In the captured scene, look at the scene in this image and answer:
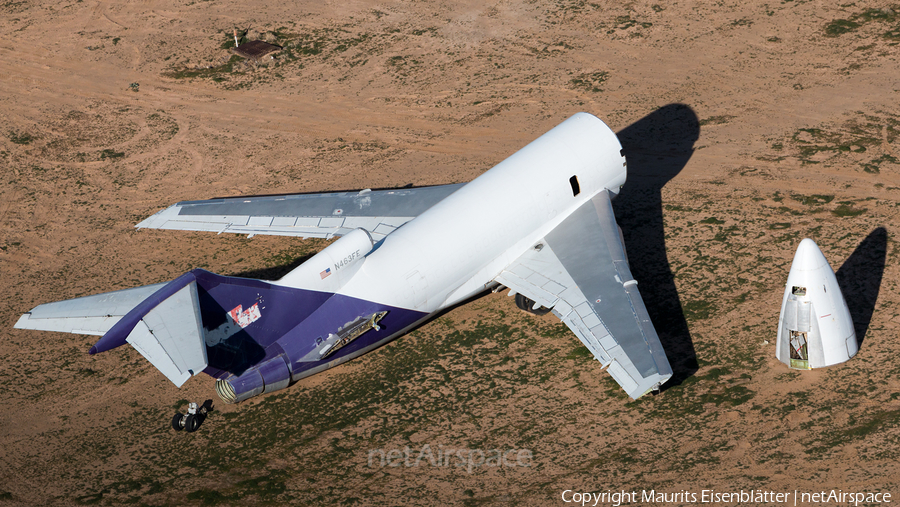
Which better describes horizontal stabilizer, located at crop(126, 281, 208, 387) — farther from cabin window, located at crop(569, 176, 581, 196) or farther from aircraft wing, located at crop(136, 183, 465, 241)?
cabin window, located at crop(569, 176, 581, 196)

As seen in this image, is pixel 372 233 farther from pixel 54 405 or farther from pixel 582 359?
pixel 54 405

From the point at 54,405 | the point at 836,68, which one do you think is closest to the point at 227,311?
the point at 54,405

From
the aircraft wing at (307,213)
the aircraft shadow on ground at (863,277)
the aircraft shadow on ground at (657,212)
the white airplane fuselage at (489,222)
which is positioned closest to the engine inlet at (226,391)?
the white airplane fuselage at (489,222)

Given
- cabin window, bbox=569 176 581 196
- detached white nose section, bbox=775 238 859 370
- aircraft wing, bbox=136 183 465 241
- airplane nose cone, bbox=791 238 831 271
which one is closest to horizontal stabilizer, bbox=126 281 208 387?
aircraft wing, bbox=136 183 465 241

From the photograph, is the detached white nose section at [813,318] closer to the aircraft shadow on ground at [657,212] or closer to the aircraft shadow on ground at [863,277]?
the aircraft shadow on ground at [863,277]

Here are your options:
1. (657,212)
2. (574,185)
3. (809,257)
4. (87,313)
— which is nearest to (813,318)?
(809,257)

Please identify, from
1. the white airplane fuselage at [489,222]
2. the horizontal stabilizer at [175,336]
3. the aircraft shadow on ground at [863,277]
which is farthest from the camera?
the aircraft shadow on ground at [863,277]
